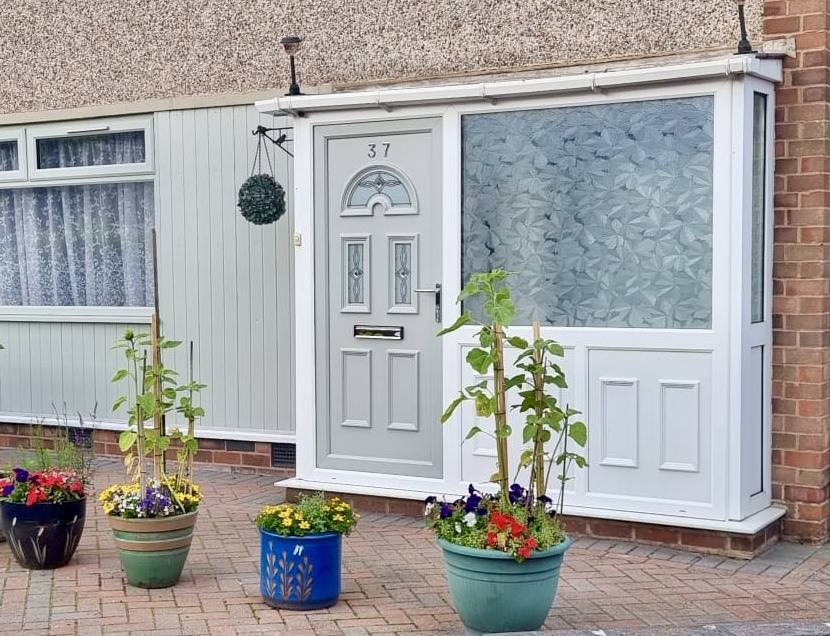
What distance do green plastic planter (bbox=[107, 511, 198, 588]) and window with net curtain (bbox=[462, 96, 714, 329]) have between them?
2300mm

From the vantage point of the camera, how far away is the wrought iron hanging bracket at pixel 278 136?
8.35 meters

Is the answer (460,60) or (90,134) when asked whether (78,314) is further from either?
(460,60)

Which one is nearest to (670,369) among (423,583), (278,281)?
(423,583)

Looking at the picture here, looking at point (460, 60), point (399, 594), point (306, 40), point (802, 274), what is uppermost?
point (306, 40)

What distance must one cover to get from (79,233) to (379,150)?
3.50 meters

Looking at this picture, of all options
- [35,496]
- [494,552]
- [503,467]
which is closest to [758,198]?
[503,467]

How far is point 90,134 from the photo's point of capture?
965cm

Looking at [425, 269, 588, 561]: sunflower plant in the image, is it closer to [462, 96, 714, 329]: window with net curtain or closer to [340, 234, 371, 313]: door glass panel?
[462, 96, 714, 329]: window with net curtain

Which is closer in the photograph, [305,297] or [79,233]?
[305,297]

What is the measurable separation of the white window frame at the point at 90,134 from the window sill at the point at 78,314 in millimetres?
1047

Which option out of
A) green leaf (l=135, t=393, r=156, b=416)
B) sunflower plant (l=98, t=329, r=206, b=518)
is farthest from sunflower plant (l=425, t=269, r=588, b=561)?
green leaf (l=135, t=393, r=156, b=416)

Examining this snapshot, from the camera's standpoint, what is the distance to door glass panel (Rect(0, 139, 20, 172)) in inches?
400

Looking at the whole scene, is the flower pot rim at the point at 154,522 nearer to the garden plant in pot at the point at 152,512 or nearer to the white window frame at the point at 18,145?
the garden plant in pot at the point at 152,512

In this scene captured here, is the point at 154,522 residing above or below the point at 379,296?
below
